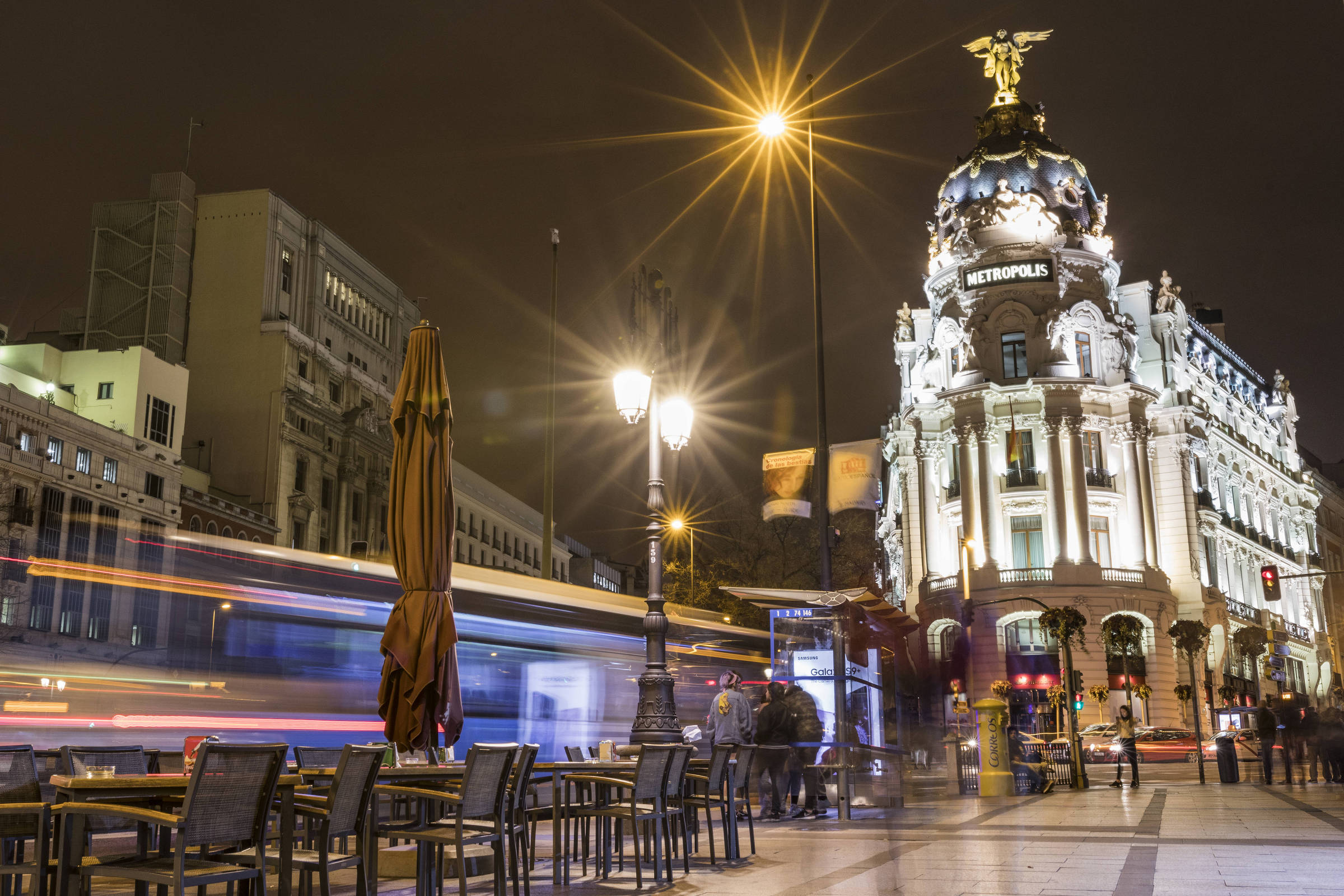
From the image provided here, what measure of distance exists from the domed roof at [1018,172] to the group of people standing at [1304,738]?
118 feet

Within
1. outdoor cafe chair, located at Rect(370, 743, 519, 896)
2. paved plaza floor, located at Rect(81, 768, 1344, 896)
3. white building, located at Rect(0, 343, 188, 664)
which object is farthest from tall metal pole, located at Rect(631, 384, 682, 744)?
white building, located at Rect(0, 343, 188, 664)

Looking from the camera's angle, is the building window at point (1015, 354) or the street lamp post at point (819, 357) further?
→ the building window at point (1015, 354)

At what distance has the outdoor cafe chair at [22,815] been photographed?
20.3 ft

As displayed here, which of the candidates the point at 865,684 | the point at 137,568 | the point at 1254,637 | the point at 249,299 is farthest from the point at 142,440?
the point at 1254,637

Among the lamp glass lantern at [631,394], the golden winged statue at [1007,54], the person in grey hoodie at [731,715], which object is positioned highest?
the golden winged statue at [1007,54]

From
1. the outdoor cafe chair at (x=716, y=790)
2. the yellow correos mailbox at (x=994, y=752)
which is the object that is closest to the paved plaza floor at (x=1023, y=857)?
the outdoor cafe chair at (x=716, y=790)

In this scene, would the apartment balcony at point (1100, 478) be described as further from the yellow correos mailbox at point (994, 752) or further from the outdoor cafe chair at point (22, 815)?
the outdoor cafe chair at point (22, 815)

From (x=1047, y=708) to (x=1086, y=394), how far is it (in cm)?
1515

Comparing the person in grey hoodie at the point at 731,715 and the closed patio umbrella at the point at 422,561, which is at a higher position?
the closed patio umbrella at the point at 422,561

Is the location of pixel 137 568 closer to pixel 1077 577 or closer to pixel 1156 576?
pixel 1077 577

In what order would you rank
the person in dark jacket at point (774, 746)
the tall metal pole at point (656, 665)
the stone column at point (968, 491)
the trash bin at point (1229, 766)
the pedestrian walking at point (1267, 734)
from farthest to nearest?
the stone column at point (968, 491) → the trash bin at point (1229, 766) → the pedestrian walking at point (1267, 734) → the person in dark jacket at point (774, 746) → the tall metal pole at point (656, 665)

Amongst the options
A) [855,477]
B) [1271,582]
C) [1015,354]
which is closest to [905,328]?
[1015,354]

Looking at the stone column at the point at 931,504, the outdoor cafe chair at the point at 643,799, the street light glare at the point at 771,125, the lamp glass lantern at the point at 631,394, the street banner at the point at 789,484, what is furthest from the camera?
the stone column at the point at 931,504

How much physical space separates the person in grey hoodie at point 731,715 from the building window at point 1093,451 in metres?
46.6
